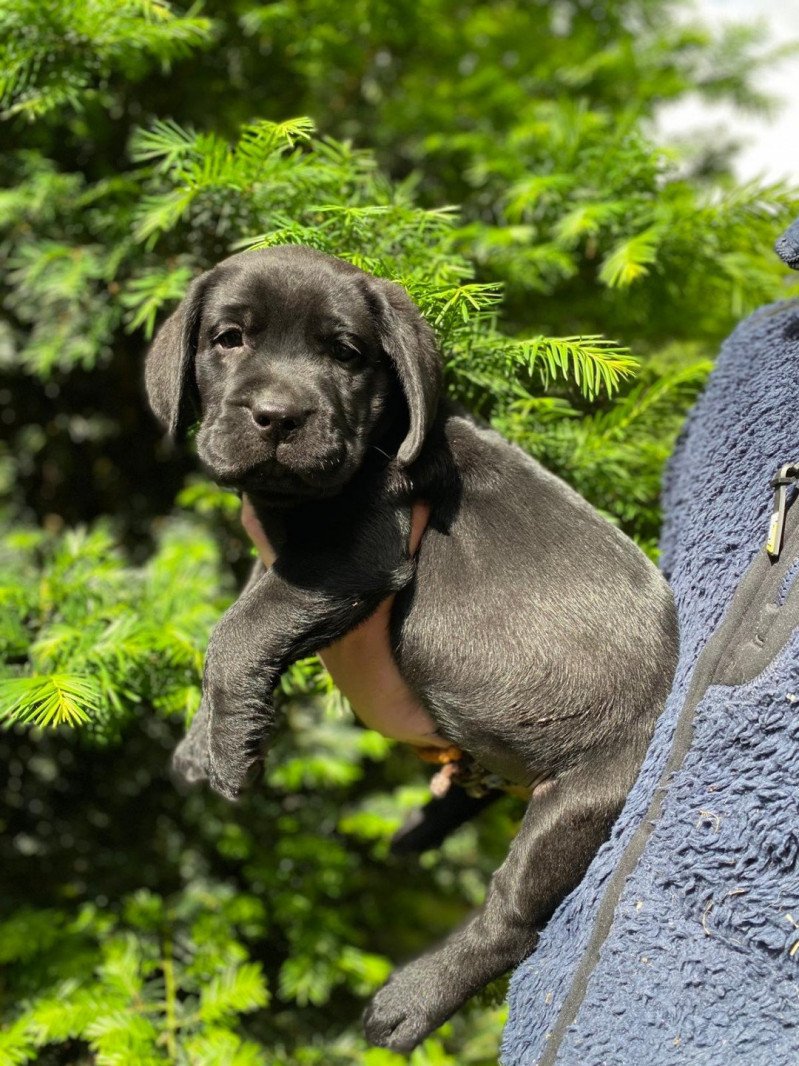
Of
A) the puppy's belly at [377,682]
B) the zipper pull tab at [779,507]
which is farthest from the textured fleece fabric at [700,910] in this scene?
the puppy's belly at [377,682]

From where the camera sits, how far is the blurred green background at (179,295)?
196 cm

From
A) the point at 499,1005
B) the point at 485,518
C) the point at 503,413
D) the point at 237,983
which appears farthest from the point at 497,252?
the point at 237,983

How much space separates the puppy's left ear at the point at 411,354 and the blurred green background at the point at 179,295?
61 mm

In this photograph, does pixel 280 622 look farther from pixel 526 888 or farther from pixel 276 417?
pixel 526 888

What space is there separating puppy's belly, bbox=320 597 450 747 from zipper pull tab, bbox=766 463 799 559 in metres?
0.68

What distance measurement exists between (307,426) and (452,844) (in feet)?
8.30

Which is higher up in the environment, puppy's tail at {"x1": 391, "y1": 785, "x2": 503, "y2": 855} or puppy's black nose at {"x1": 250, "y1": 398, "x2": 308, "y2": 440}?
puppy's black nose at {"x1": 250, "y1": 398, "x2": 308, "y2": 440}

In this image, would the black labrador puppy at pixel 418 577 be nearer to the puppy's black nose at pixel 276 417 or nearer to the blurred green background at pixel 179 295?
the puppy's black nose at pixel 276 417

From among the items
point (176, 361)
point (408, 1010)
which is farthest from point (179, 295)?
point (408, 1010)

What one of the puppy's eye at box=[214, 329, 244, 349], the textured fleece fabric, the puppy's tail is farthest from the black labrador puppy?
the puppy's tail

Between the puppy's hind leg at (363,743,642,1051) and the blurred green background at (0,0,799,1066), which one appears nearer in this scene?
the puppy's hind leg at (363,743,642,1051)

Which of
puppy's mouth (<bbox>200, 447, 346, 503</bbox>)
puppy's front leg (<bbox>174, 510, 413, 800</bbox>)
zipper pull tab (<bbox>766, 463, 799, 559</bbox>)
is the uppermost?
zipper pull tab (<bbox>766, 463, 799, 559</bbox>)

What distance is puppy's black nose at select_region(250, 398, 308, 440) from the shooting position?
1.53m

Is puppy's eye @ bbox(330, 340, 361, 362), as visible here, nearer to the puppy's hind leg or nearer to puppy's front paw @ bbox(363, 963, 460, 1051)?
→ the puppy's hind leg
